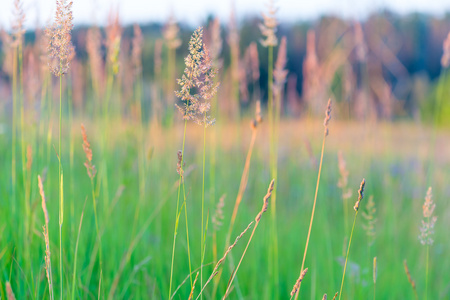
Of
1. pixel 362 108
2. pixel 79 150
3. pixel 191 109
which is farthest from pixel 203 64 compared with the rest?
pixel 79 150

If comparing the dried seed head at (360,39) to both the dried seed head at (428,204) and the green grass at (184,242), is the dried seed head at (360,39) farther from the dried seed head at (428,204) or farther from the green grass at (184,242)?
the dried seed head at (428,204)

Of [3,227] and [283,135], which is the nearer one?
[3,227]

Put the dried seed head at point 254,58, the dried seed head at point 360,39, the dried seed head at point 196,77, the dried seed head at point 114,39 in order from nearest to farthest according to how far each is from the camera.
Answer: the dried seed head at point 196,77 < the dried seed head at point 114,39 < the dried seed head at point 254,58 < the dried seed head at point 360,39

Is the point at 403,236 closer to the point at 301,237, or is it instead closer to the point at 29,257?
the point at 301,237

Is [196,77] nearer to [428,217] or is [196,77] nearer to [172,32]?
[428,217]

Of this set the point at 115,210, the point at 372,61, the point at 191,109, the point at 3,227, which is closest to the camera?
the point at 191,109

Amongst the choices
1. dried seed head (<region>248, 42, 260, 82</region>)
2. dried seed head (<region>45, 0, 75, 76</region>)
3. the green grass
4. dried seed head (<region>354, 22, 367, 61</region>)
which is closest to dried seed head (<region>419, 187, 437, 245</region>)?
the green grass

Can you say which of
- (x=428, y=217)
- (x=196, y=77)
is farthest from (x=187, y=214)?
(x=196, y=77)

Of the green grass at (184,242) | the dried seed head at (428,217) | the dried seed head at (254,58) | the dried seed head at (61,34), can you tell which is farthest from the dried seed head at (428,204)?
the dried seed head at (254,58)

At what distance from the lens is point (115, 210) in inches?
86.2

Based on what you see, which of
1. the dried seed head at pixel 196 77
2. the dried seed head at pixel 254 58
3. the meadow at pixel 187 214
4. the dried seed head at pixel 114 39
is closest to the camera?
the dried seed head at pixel 196 77

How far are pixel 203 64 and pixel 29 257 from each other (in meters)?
0.85

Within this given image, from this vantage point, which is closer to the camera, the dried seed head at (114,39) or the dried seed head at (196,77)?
the dried seed head at (196,77)

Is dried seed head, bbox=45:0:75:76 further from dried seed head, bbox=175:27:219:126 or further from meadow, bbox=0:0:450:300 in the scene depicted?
dried seed head, bbox=175:27:219:126
